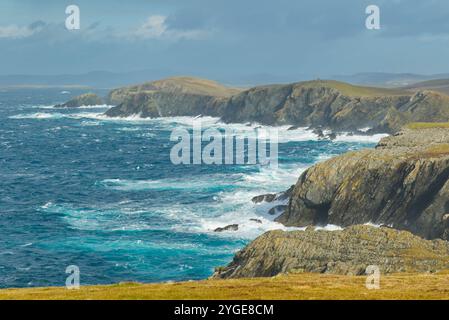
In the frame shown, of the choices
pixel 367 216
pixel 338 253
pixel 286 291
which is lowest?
pixel 367 216

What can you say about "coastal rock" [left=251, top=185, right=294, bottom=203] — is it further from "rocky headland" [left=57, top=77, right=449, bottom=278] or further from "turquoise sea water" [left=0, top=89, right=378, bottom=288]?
"turquoise sea water" [left=0, top=89, right=378, bottom=288]

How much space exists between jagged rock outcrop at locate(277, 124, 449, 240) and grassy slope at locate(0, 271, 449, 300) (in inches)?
1339

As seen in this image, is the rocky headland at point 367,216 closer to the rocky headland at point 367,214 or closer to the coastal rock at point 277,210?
the rocky headland at point 367,214

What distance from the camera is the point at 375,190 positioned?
3354 inches

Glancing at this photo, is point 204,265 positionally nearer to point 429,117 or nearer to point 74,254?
point 74,254

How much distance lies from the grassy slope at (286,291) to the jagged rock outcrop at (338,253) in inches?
369

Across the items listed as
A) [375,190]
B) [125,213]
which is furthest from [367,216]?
[125,213]

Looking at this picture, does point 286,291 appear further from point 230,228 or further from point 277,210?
point 277,210

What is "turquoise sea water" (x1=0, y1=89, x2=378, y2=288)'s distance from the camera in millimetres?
72125

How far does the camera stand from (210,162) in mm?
146625

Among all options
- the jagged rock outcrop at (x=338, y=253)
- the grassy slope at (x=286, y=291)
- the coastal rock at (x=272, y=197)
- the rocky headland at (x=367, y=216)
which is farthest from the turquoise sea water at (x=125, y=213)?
the grassy slope at (x=286, y=291)

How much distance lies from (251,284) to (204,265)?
2798cm

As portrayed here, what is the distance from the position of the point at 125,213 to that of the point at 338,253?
144ft
